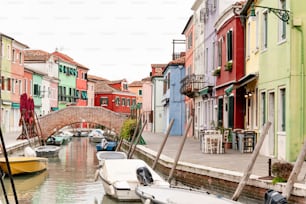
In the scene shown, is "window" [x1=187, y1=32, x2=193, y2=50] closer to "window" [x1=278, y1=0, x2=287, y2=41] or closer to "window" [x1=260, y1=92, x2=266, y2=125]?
"window" [x1=260, y1=92, x2=266, y2=125]

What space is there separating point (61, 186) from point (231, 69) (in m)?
8.48

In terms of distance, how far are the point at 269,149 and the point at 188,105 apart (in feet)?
77.9

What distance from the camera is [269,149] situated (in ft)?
65.6

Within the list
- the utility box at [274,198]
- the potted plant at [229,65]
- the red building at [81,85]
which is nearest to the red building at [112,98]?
the red building at [81,85]

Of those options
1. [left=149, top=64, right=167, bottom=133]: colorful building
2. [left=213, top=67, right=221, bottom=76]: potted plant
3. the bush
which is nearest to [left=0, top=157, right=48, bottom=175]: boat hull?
[left=213, top=67, right=221, bottom=76]: potted plant

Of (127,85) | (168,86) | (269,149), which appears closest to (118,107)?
(127,85)

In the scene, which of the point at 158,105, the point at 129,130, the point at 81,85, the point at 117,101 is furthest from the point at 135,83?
the point at 129,130

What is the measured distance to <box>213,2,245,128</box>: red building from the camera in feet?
79.8

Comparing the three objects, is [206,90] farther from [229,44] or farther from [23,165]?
[23,165]

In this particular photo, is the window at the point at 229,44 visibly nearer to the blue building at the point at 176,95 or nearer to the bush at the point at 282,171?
the bush at the point at 282,171

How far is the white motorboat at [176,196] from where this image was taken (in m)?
11.4

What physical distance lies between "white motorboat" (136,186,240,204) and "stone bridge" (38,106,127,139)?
31.8 meters

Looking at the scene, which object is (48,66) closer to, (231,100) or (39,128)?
(39,128)

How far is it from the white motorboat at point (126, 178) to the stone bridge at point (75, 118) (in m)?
26.3
